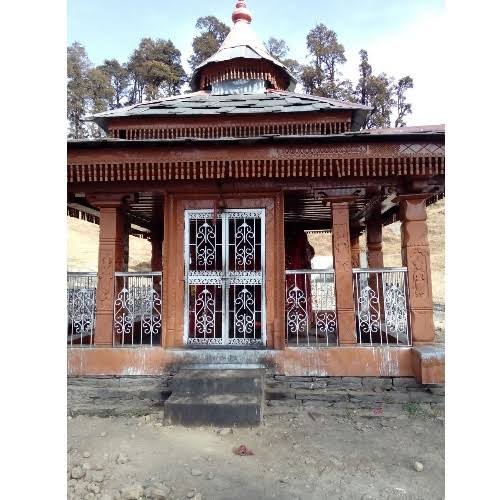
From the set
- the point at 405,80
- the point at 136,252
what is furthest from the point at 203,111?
the point at 405,80

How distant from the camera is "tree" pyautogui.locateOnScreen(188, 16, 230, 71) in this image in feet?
93.2

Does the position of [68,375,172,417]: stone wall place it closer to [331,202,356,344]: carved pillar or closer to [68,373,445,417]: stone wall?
[68,373,445,417]: stone wall

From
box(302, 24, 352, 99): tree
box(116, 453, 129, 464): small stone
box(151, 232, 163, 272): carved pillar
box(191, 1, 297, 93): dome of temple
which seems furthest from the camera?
box(302, 24, 352, 99): tree

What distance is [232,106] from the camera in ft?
24.4

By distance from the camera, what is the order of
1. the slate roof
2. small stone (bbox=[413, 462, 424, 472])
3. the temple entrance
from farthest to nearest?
the slate roof, the temple entrance, small stone (bbox=[413, 462, 424, 472])

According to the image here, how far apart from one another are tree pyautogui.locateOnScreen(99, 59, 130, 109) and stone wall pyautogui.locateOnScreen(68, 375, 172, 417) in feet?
102

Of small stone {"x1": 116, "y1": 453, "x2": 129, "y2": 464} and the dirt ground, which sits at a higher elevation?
small stone {"x1": 116, "y1": 453, "x2": 129, "y2": 464}

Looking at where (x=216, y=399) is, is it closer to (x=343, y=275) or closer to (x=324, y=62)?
(x=343, y=275)

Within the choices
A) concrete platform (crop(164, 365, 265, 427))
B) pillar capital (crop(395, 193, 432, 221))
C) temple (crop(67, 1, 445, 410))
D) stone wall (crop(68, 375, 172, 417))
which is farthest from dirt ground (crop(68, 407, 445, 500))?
pillar capital (crop(395, 193, 432, 221))

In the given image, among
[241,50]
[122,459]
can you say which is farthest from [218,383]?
[241,50]

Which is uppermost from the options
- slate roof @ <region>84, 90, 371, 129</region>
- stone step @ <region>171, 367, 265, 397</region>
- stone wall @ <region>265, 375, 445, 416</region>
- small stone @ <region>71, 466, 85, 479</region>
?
slate roof @ <region>84, 90, 371, 129</region>

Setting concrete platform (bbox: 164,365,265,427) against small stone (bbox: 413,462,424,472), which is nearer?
small stone (bbox: 413,462,424,472)

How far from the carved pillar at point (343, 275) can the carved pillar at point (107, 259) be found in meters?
3.19

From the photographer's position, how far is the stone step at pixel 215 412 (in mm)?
4531
